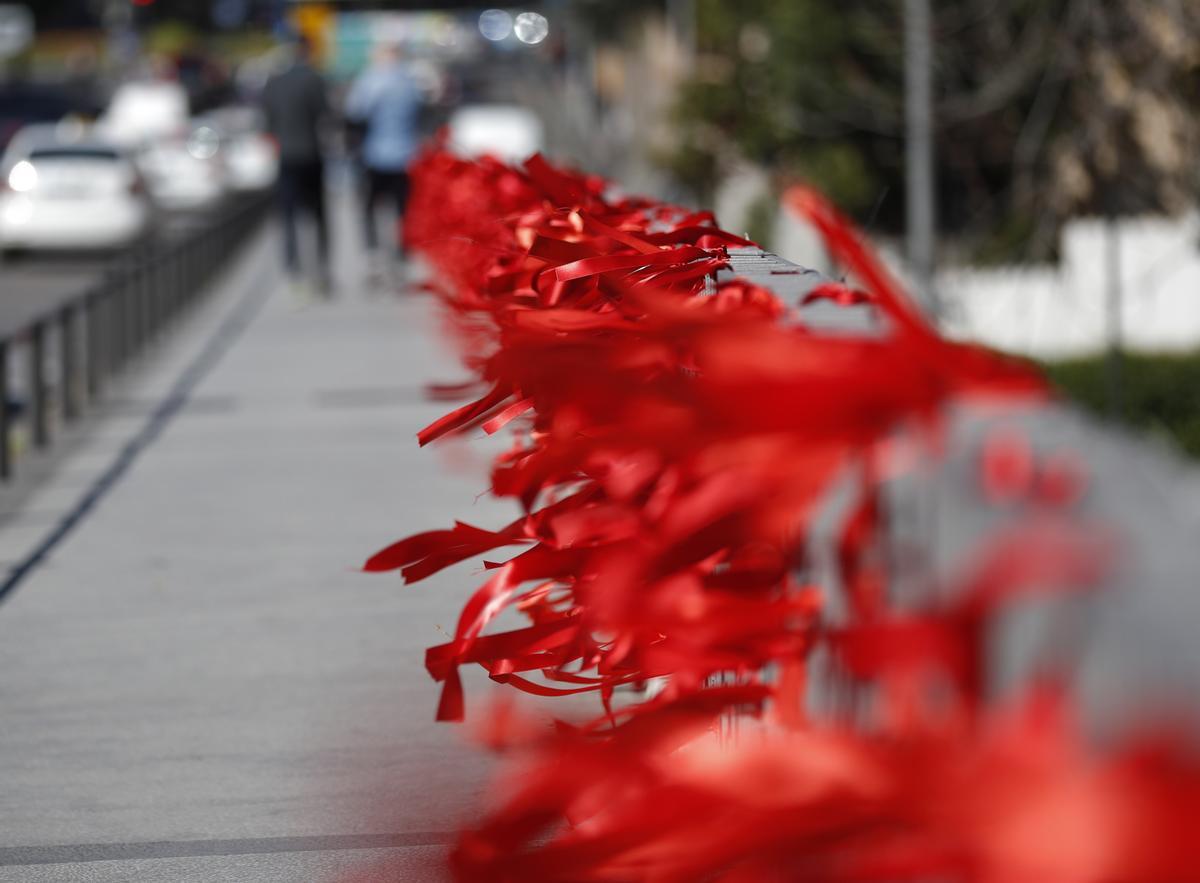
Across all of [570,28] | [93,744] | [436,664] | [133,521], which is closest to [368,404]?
[133,521]

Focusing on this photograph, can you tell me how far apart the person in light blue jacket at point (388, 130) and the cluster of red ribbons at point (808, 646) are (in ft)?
53.4

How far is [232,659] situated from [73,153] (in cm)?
2286

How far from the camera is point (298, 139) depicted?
18766 millimetres

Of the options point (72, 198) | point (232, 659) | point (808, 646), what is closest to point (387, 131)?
point (72, 198)

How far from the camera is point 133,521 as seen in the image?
867cm

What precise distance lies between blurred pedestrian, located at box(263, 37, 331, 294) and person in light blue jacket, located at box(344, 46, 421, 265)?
0.66 meters

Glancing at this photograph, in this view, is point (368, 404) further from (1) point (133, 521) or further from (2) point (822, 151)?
(2) point (822, 151)

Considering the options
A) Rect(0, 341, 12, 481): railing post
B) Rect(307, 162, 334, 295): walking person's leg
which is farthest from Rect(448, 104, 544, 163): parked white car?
Rect(0, 341, 12, 481): railing post

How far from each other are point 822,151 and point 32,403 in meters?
11.5

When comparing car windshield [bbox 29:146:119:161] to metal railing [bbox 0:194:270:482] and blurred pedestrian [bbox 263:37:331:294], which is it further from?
blurred pedestrian [bbox 263:37:331:294]

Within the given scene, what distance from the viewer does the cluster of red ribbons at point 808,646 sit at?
6.03ft

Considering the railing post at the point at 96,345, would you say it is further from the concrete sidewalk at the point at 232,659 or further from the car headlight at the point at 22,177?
the car headlight at the point at 22,177

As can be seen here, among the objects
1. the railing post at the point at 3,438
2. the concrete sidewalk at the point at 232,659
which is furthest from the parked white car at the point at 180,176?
the railing post at the point at 3,438

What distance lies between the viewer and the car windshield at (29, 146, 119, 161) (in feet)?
92.1
